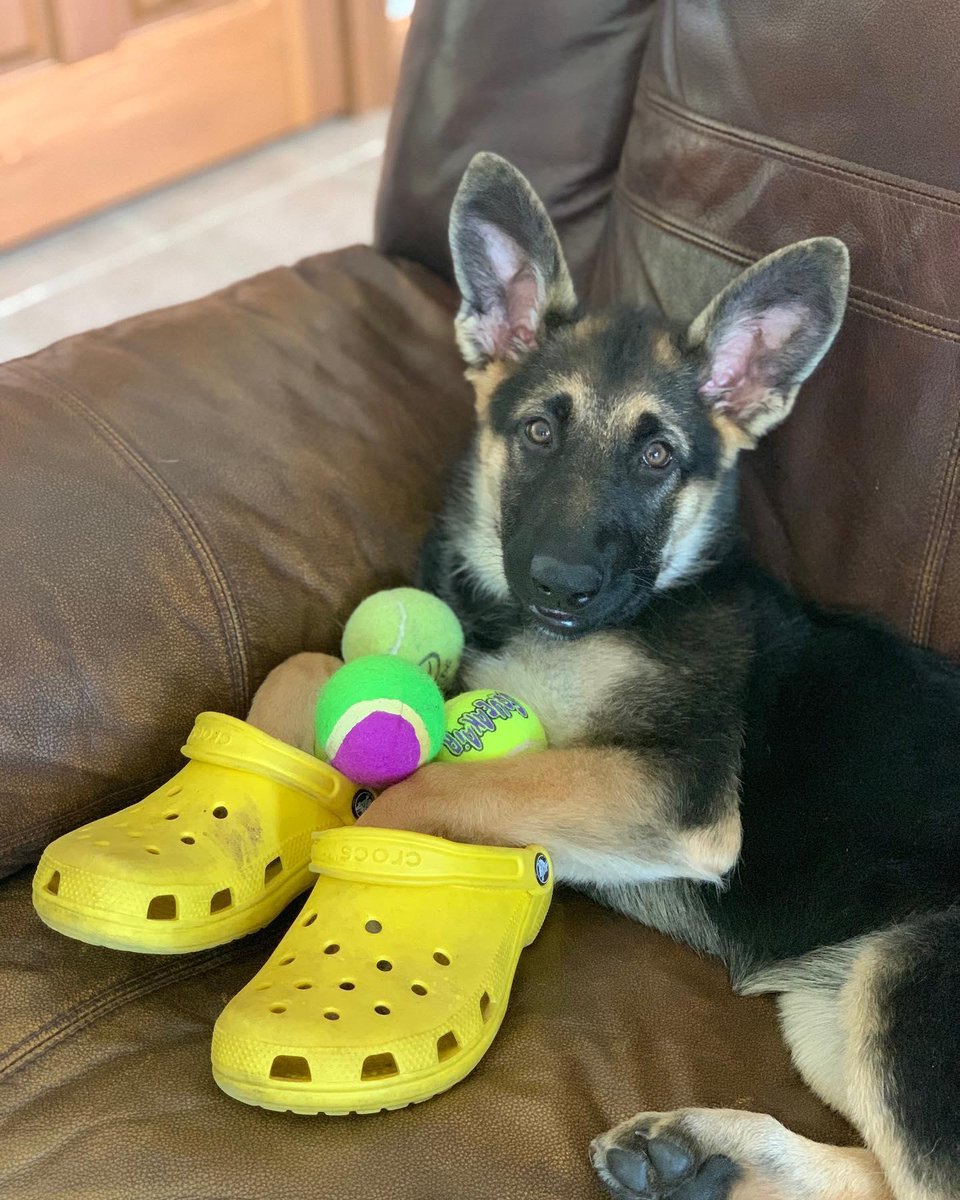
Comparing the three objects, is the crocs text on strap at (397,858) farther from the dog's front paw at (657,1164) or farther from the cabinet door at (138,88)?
the cabinet door at (138,88)

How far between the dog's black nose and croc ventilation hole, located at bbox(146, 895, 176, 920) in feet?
2.69

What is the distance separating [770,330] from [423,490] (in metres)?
0.83

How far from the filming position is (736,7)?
2350mm

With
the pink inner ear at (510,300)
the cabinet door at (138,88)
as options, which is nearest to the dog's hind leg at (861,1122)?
the pink inner ear at (510,300)

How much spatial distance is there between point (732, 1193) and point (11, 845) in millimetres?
1265

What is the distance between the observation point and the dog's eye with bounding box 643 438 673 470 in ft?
7.54

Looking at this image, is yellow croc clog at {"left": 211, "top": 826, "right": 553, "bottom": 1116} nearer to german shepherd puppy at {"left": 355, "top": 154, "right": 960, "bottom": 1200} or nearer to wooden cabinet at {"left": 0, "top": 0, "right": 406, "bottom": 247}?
german shepherd puppy at {"left": 355, "top": 154, "right": 960, "bottom": 1200}

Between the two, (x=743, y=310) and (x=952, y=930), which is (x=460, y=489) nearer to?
(x=743, y=310)

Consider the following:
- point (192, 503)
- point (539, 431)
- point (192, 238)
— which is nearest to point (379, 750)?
point (192, 503)

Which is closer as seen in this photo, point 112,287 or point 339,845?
point 339,845

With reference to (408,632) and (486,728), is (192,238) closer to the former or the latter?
(408,632)

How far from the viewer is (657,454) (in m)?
2.31

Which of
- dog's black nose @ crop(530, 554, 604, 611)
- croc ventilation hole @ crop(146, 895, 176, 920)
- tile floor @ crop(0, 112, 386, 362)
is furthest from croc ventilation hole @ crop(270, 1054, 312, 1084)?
tile floor @ crop(0, 112, 386, 362)

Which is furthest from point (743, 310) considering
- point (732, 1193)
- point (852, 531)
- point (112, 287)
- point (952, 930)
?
point (112, 287)
